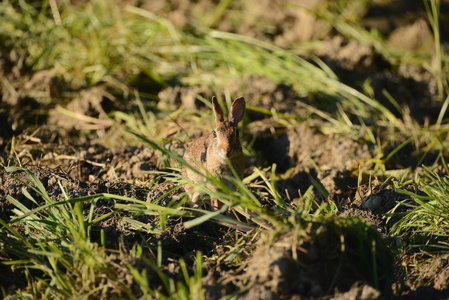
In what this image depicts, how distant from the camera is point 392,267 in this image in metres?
2.48

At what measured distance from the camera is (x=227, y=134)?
3.29 m

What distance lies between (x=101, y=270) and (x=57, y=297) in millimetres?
285

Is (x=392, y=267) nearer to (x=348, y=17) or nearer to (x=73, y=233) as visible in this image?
(x=73, y=233)

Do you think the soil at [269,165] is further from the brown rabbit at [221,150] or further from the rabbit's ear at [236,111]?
the rabbit's ear at [236,111]

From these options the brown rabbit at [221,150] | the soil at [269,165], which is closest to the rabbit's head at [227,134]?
the brown rabbit at [221,150]

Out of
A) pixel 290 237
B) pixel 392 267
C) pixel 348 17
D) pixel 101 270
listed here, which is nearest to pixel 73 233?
pixel 101 270

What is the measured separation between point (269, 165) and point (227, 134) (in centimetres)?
119

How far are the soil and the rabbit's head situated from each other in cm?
49

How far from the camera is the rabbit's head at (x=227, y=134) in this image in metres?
3.26

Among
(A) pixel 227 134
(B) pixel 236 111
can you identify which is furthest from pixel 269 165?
(A) pixel 227 134

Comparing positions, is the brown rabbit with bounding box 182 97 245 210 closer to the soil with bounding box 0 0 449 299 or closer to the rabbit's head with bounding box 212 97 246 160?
the rabbit's head with bounding box 212 97 246 160

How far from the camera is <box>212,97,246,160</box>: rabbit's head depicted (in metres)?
3.26

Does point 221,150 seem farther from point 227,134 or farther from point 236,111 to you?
point 236,111

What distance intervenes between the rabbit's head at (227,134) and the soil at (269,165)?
1.60 feet
